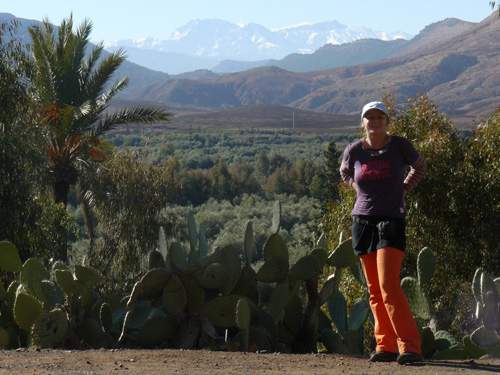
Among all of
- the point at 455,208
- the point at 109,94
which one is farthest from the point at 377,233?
the point at 109,94

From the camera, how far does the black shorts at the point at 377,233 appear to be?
298 inches

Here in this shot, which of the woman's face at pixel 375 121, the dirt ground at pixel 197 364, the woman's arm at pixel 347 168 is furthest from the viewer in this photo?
the woman's arm at pixel 347 168

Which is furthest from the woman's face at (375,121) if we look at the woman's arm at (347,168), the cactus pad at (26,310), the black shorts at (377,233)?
the cactus pad at (26,310)

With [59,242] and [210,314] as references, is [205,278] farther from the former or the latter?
[59,242]

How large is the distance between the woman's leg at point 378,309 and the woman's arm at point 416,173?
0.60m

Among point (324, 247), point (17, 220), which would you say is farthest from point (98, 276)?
point (17, 220)

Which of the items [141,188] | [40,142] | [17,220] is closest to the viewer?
[17,220]

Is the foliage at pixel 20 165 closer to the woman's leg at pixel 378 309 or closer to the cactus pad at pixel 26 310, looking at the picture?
the cactus pad at pixel 26 310

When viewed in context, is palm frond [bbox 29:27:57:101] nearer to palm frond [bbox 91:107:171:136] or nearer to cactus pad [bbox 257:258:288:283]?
palm frond [bbox 91:107:171:136]

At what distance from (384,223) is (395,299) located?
546 millimetres

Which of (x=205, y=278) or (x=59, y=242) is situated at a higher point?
(x=205, y=278)

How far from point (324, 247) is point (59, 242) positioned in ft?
45.1

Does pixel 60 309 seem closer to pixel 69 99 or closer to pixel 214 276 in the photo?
pixel 214 276

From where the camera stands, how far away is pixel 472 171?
16.8 m
